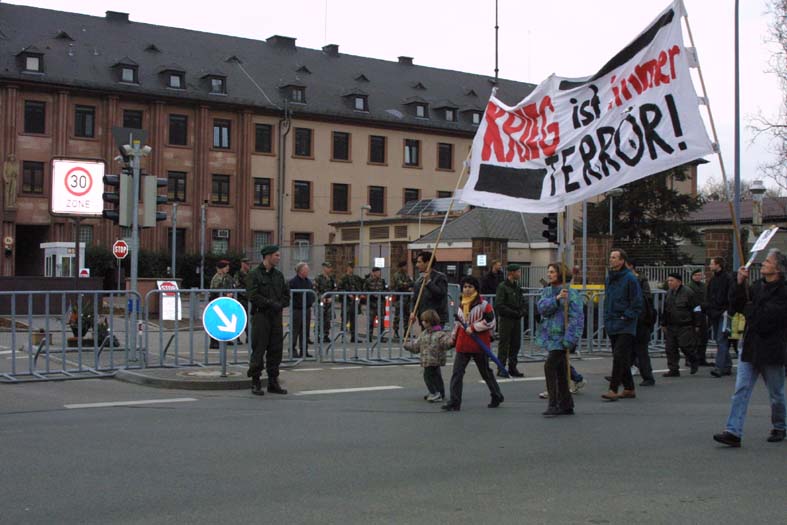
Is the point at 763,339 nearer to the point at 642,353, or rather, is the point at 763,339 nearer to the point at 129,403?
the point at 642,353

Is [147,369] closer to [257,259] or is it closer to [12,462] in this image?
[12,462]

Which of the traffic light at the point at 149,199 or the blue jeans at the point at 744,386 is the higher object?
the traffic light at the point at 149,199

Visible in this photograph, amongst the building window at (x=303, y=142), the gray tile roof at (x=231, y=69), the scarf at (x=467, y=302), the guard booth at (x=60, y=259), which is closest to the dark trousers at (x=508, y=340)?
the scarf at (x=467, y=302)

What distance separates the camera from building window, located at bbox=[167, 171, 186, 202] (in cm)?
5841

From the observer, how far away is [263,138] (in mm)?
61938

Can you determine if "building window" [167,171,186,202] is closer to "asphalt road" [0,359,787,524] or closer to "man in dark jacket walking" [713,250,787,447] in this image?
"asphalt road" [0,359,787,524]

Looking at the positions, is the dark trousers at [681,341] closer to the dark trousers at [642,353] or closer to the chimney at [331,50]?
the dark trousers at [642,353]

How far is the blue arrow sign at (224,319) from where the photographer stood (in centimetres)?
1350

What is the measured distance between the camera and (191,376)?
13.9 meters

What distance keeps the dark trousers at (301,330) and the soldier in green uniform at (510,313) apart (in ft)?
10.6

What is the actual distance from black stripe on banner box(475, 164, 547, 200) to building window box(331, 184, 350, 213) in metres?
52.9

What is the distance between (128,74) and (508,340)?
46868 millimetres

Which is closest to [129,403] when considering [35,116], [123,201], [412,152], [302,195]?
[123,201]

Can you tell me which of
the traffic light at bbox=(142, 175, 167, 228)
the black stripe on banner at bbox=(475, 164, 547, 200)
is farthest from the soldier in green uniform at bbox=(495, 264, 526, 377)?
the traffic light at bbox=(142, 175, 167, 228)
